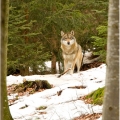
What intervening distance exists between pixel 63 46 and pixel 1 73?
902 cm

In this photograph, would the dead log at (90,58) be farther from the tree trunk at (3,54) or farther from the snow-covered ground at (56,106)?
the tree trunk at (3,54)

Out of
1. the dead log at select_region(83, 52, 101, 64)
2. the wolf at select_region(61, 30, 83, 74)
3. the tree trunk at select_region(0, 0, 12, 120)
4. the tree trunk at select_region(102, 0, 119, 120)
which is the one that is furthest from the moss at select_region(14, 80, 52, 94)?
the dead log at select_region(83, 52, 101, 64)

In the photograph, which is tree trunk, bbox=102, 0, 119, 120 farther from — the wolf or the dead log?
the dead log

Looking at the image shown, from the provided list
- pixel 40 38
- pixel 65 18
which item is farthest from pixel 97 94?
pixel 40 38

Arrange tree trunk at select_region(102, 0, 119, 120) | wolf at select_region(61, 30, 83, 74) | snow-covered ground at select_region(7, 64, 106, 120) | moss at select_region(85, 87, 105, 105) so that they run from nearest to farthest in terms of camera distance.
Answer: tree trunk at select_region(102, 0, 119, 120) → snow-covered ground at select_region(7, 64, 106, 120) → moss at select_region(85, 87, 105, 105) → wolf at select_region(61, 30, 83, 74)

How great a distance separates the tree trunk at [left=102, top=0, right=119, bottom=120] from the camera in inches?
172

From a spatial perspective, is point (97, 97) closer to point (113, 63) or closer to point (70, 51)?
point (113, 63)

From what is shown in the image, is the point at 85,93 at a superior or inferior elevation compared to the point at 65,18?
inferior

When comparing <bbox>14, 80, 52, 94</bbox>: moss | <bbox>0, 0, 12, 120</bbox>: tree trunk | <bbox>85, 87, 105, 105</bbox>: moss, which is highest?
<bbox>0, 0, 12, 120</bbox>: tree trunk

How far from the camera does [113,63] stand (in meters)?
4.39

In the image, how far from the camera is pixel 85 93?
823 cm

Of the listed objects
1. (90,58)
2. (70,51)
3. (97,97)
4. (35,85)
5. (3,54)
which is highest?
(3,54)

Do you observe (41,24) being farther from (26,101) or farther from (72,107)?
(72,107)

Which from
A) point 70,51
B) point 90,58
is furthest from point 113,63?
point 90,58
